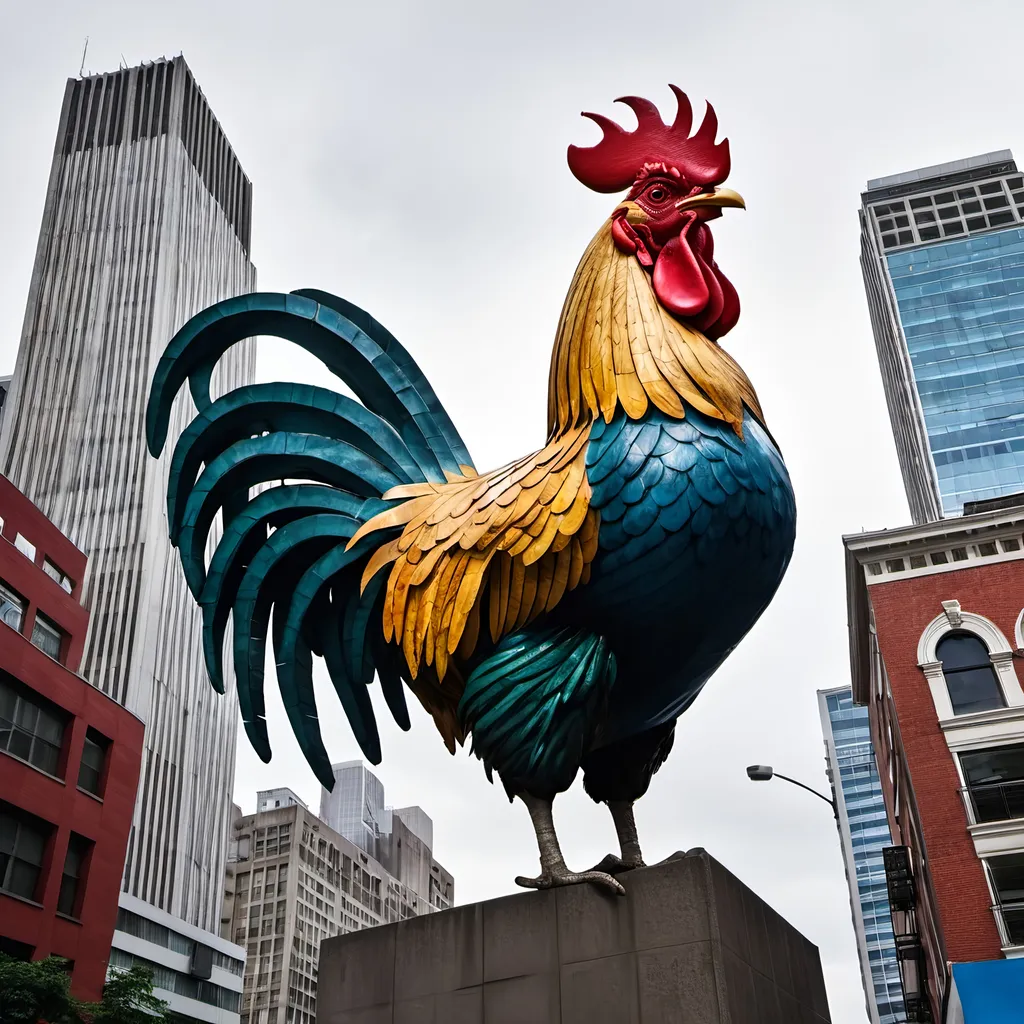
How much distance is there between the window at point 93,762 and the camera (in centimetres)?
2308

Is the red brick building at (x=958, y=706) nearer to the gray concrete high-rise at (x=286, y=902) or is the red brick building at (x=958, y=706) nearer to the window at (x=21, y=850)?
the window at (x=21, y=850)

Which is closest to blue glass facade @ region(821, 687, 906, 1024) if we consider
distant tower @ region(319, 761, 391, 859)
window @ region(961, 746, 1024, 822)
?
distant tower @ region(319, 761, 391, 859)

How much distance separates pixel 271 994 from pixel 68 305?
50.8m

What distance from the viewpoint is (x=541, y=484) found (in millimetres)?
7121

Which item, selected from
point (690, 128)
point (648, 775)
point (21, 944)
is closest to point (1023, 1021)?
point (648, 775)

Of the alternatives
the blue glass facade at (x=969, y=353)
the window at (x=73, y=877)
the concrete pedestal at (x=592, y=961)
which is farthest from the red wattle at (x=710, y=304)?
the blue glass facade at (x=969, y=353)

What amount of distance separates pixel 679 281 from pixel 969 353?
240 ft

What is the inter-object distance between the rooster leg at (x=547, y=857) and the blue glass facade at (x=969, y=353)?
65.7 m

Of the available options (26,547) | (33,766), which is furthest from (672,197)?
(26,547)

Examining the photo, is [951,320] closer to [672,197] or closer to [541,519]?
[672,197]

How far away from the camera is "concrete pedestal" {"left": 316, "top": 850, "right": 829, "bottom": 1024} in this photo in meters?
6.28

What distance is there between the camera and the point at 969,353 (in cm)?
7338

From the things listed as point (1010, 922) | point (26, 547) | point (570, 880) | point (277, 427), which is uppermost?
point (26, 547)

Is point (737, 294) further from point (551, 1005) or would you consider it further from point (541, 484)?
point (551, 1005)
